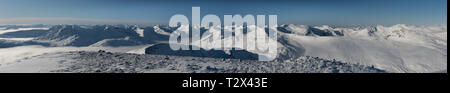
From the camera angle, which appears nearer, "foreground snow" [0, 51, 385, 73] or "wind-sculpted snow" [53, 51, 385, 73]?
"foreground snow" [0, 51, 385, 73]

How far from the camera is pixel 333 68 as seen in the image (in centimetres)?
971

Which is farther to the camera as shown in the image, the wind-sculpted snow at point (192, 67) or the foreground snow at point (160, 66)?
the wind-sculpted snow at point (192, 67)

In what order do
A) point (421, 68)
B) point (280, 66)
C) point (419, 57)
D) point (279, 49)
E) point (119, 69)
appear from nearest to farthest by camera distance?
1. point (119, 69)
2. point (280, 66)
3. point (421, 68)
4. point (419, 57)
5. point (279, 49)

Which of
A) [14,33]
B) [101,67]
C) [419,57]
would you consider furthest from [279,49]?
[14,33]

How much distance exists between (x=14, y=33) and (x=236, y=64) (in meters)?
139
